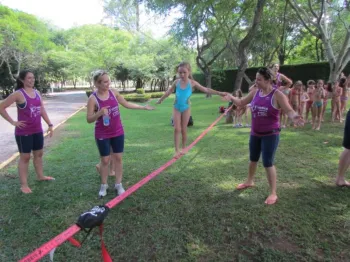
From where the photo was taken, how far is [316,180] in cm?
489

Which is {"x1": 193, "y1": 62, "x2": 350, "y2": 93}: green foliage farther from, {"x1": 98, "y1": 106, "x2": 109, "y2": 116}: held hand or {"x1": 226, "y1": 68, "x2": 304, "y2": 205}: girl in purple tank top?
{"x1": 98, "y1": 106, "x2": 109, "y2": 116}: held hand

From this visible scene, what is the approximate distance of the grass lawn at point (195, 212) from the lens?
3.08m

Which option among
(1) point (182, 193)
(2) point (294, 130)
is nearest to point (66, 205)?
(1) point (182, 193)

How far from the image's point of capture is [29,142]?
4609mm

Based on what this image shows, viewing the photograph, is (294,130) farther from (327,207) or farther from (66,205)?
(66,205)

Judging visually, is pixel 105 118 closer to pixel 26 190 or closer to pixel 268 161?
pixel 26 190

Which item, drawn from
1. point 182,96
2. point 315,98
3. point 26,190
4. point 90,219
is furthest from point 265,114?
point 315,98

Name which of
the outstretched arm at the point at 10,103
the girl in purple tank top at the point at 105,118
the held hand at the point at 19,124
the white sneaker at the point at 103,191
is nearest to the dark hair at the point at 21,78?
the outstretched arm at the point at 10,103

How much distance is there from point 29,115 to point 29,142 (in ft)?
1.48

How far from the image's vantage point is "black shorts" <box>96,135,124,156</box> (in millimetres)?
4188

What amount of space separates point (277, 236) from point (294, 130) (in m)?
7.20

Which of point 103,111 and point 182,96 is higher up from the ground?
point 182,96

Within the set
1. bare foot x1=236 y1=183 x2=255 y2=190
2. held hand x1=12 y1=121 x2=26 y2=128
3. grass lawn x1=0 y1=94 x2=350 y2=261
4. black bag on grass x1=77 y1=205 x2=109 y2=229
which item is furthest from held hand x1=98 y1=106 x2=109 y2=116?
bare foot x1=236 y1=183 x2=255 y2=190

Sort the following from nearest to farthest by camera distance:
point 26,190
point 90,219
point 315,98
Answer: point 90,219
point 26,190
point 315,98
